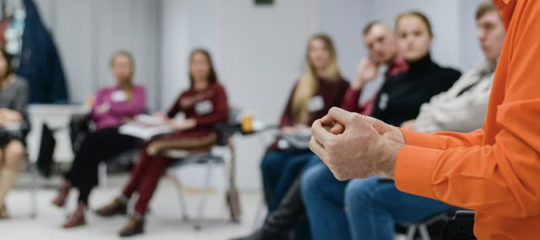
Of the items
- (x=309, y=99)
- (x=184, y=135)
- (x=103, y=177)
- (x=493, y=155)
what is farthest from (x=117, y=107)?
(x=493, y=155)

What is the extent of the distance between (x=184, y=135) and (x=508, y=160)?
310 cm

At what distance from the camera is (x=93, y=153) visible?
156 inches

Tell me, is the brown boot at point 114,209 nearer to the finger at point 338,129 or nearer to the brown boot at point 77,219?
the brown boot at point 77,219

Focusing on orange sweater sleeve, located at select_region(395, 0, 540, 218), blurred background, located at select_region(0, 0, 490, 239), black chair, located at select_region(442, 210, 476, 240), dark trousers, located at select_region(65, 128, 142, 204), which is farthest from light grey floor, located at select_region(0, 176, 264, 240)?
orange sweater sleeve, located at select_region(395, 0, 540, 218)

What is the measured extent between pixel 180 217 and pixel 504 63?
11.5ft

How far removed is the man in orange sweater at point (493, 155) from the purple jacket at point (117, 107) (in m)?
3.88

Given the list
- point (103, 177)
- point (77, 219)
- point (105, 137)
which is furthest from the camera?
point (103, 177)

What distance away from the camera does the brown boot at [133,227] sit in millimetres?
3465

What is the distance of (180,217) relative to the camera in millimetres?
4172

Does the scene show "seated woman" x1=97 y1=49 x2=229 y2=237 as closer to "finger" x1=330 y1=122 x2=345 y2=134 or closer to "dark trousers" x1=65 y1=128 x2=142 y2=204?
"dark trousers" x1=65 y1=128 x2=142 y2=204

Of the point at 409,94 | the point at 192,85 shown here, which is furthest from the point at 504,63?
the point at 192,85

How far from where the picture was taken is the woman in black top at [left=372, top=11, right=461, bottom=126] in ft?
8.26

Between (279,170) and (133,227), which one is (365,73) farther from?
(133,227)

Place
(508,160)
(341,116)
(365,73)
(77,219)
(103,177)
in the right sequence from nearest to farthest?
(508,160)
(341,116)
(365,73)
(77,219)
(103,177)
